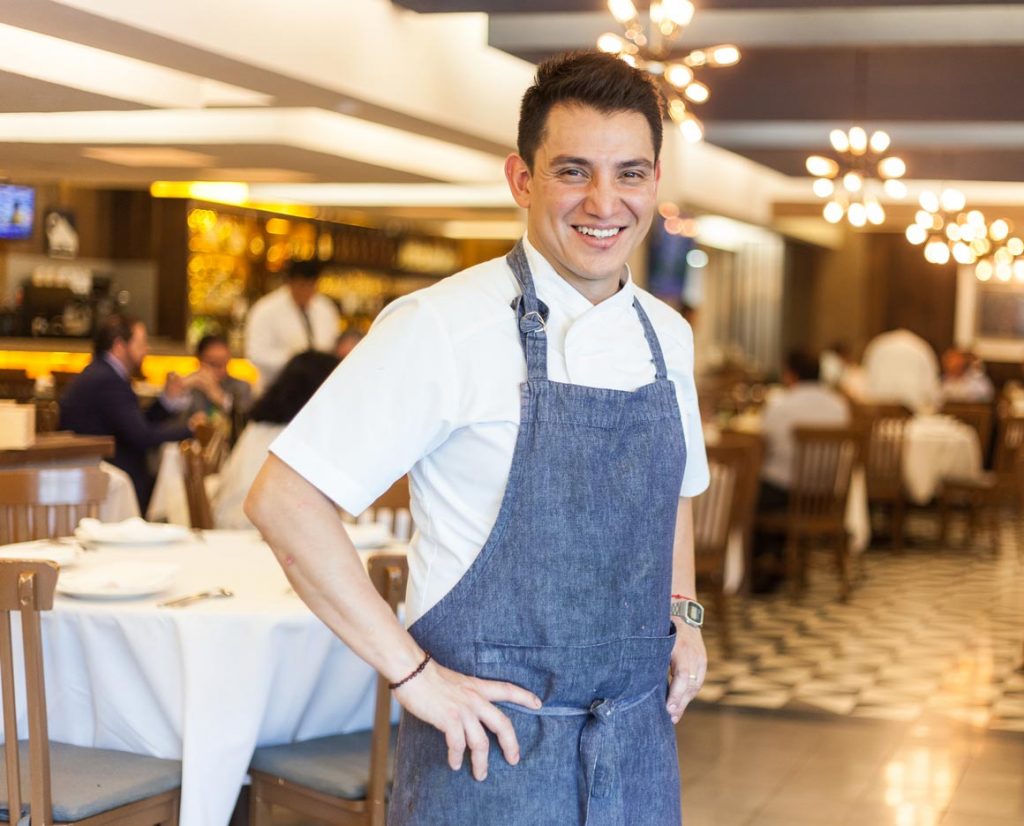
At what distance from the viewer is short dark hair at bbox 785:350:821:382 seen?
8867mm

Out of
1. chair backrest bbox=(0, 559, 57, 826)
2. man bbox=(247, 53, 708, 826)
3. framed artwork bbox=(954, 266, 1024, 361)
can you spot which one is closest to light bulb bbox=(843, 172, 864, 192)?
chair backrest bbox=(0, 559, 57, 826)

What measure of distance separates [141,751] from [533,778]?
1810 millimetres

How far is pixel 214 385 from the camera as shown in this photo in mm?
8961

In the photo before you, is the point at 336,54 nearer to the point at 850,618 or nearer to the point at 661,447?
the point at 850,618

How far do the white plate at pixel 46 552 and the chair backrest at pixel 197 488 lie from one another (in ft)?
3.63

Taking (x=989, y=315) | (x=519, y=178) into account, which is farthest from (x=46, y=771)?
(x=989, y=315)

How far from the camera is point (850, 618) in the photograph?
790cm

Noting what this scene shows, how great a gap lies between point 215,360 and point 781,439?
143 inches

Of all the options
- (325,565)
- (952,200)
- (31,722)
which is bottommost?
(31,722)

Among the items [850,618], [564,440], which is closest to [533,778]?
[564,440]

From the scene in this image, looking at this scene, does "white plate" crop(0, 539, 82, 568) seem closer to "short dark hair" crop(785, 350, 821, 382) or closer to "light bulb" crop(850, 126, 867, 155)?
"short dark hair" crop(785, 350, 821, 382)

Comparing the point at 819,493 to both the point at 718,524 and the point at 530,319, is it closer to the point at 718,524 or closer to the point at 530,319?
the point at 718,524

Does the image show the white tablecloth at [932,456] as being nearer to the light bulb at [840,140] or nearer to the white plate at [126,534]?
the light bulb at [840,140]

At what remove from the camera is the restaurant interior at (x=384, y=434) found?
10.7 ft
